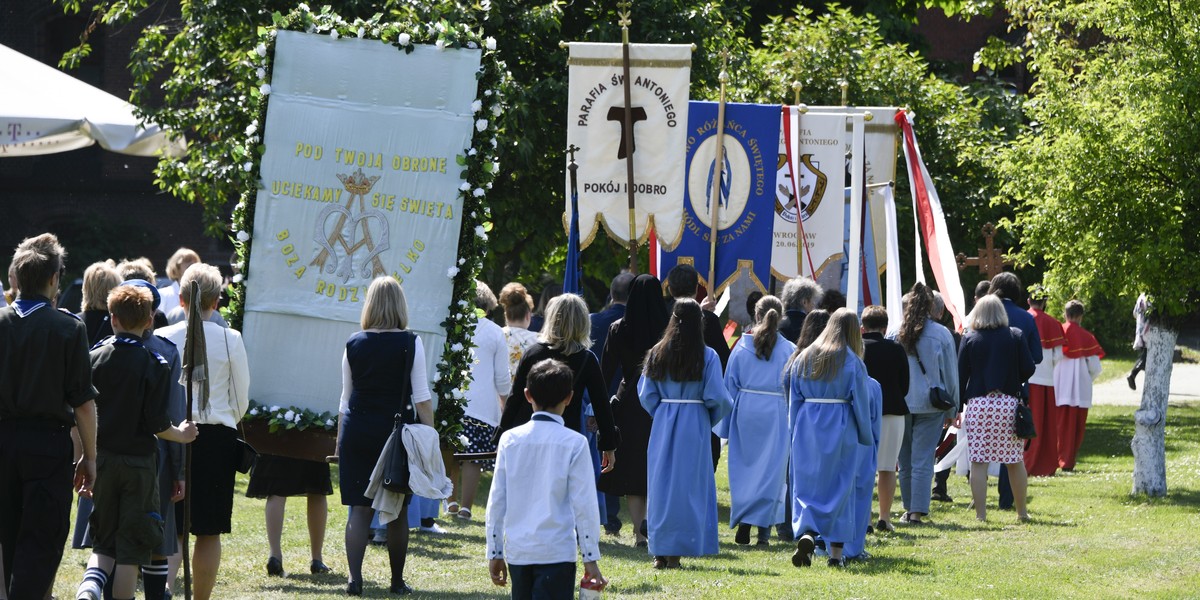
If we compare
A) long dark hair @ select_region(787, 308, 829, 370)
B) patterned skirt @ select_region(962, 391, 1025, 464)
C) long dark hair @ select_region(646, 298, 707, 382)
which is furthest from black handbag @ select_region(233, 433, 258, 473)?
patterned skirt @ select_region(962, 391, 1025, 464)

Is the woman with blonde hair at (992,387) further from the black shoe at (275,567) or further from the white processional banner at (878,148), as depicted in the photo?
the black shoe at (275,567)

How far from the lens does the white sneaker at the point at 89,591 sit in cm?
712

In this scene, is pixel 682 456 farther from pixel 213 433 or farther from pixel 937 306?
pixel 937 306

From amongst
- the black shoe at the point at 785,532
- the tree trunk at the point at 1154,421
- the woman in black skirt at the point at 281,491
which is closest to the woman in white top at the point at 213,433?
the woman in black skirt at the point at 281,491

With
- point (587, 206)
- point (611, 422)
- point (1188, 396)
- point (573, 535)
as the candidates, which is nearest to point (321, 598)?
point (611, 422)

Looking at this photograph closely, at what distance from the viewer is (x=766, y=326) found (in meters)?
10.7

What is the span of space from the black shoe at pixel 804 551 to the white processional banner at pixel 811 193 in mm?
4656

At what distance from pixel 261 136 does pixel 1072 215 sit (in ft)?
23.7

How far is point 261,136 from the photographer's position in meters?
9.66

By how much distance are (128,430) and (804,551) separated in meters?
4.64

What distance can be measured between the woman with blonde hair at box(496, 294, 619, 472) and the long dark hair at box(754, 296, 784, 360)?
2075mm

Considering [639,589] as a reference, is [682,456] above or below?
above

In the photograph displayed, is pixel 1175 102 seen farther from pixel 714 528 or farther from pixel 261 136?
pixel 261 136

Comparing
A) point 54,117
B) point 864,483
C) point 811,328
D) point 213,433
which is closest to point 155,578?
point 213,433
